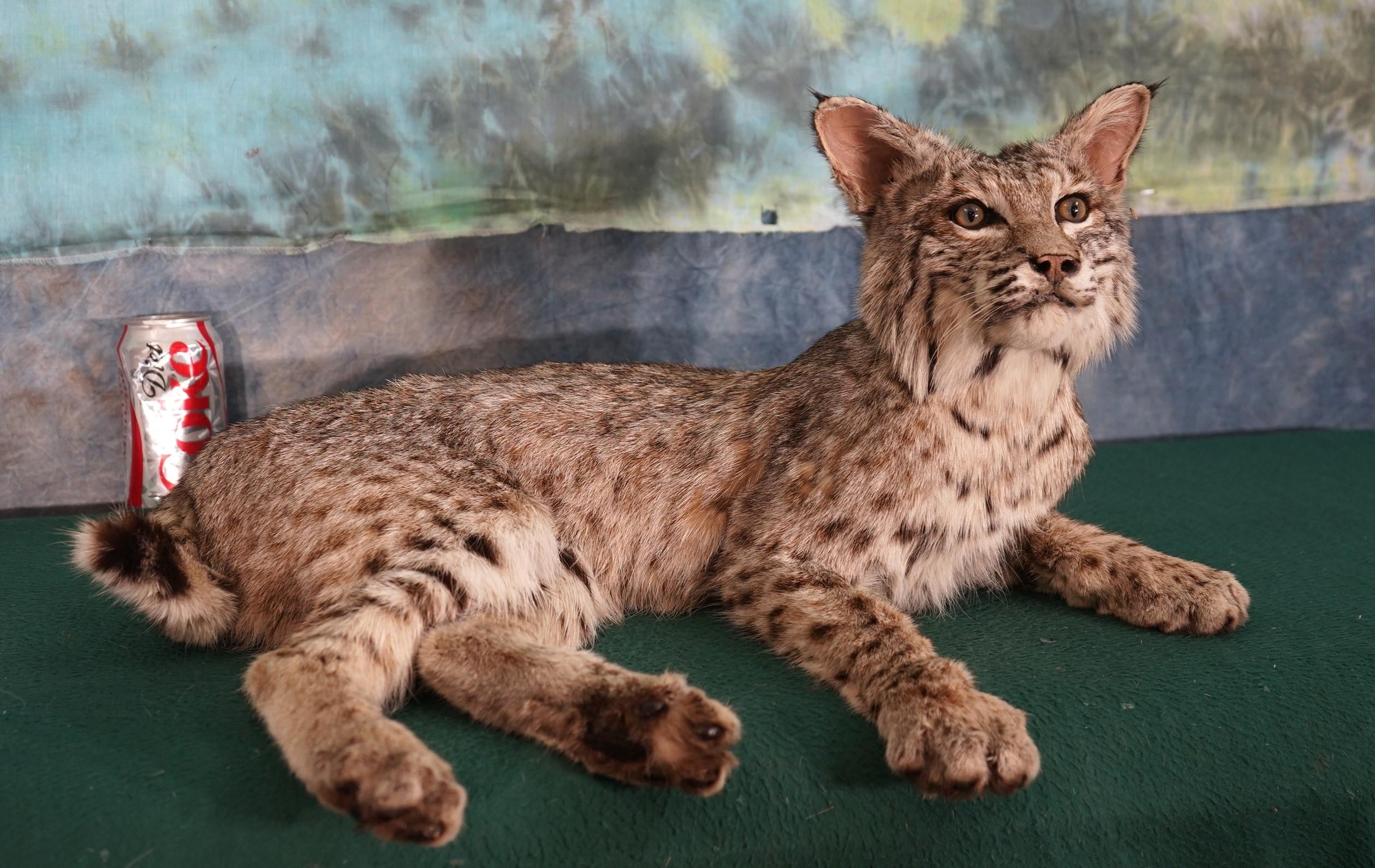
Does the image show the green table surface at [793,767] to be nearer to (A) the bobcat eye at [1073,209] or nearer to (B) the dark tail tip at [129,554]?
(B) the dark tail tip at [129,554]

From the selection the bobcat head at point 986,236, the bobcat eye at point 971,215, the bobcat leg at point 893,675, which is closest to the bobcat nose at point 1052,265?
the bobcat head at point 986,236

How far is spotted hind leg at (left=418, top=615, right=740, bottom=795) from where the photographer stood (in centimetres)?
142

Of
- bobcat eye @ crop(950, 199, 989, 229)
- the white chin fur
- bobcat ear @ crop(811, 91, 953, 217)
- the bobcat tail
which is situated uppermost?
bobcat ear @ crop(811, 91, 953, 217)

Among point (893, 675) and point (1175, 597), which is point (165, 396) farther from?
point (1175, 597)

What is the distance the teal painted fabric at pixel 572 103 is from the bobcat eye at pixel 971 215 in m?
1.11

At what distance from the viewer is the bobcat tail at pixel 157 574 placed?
1.72m

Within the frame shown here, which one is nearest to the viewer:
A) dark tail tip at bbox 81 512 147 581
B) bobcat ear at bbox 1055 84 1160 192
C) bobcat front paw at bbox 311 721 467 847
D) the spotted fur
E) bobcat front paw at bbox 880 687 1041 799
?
bobcat front paw at bbox 311 721 467 847

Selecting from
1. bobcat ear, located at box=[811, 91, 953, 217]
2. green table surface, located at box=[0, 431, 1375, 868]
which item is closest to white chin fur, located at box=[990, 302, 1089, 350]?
bobcat ear, located at box=[811, 91, 953, 217]

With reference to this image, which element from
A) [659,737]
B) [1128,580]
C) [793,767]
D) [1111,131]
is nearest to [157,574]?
[659,737]

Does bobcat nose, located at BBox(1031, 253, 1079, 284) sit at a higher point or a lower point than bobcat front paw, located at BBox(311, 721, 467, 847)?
higher

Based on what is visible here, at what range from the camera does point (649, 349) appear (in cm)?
299

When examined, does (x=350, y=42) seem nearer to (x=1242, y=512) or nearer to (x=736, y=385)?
(x=736, y=385)

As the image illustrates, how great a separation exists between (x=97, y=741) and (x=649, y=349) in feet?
5.77

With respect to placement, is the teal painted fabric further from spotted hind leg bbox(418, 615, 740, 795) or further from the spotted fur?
spotted hind leg bbox(418, 615, 740, 795)
